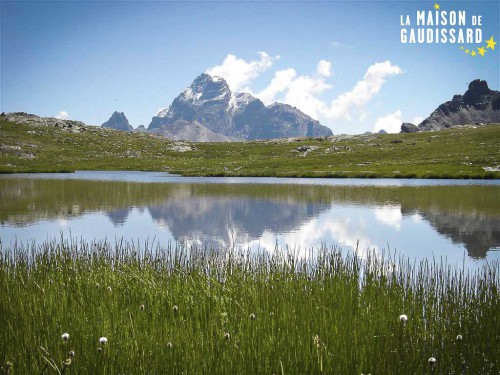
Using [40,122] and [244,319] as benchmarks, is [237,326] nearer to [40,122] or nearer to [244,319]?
[244,319]

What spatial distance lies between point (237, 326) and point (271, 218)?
24933mm

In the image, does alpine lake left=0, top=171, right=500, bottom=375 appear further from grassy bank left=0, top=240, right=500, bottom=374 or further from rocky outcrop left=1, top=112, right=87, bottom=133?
rocky outcrop left=1, top=112, right=87, bottom=133

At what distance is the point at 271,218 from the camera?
33.7 m

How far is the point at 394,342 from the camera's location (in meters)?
8.22

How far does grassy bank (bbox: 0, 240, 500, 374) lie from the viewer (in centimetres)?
738

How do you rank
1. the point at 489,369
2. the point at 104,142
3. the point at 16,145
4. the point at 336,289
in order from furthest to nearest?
the point at 104,142
the point at 16,145
the point at 336,289
the point at 489,369

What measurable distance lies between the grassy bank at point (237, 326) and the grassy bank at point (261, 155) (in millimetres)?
76073

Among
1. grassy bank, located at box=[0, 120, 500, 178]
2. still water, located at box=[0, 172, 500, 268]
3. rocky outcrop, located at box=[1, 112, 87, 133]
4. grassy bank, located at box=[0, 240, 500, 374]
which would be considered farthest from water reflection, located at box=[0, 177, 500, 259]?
rocky outcrop, located at box=[1, 112, 87, 133]

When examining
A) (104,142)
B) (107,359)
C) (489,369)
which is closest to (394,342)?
(489,369)

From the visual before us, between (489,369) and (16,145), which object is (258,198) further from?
(16,145)

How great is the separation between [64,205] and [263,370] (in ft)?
117

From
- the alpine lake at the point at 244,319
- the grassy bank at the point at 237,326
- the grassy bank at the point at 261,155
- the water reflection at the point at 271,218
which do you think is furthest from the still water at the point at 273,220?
the grassy bank at the point at 261,155

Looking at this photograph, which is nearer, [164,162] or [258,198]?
[258,198]

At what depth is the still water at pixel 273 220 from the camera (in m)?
23.7
